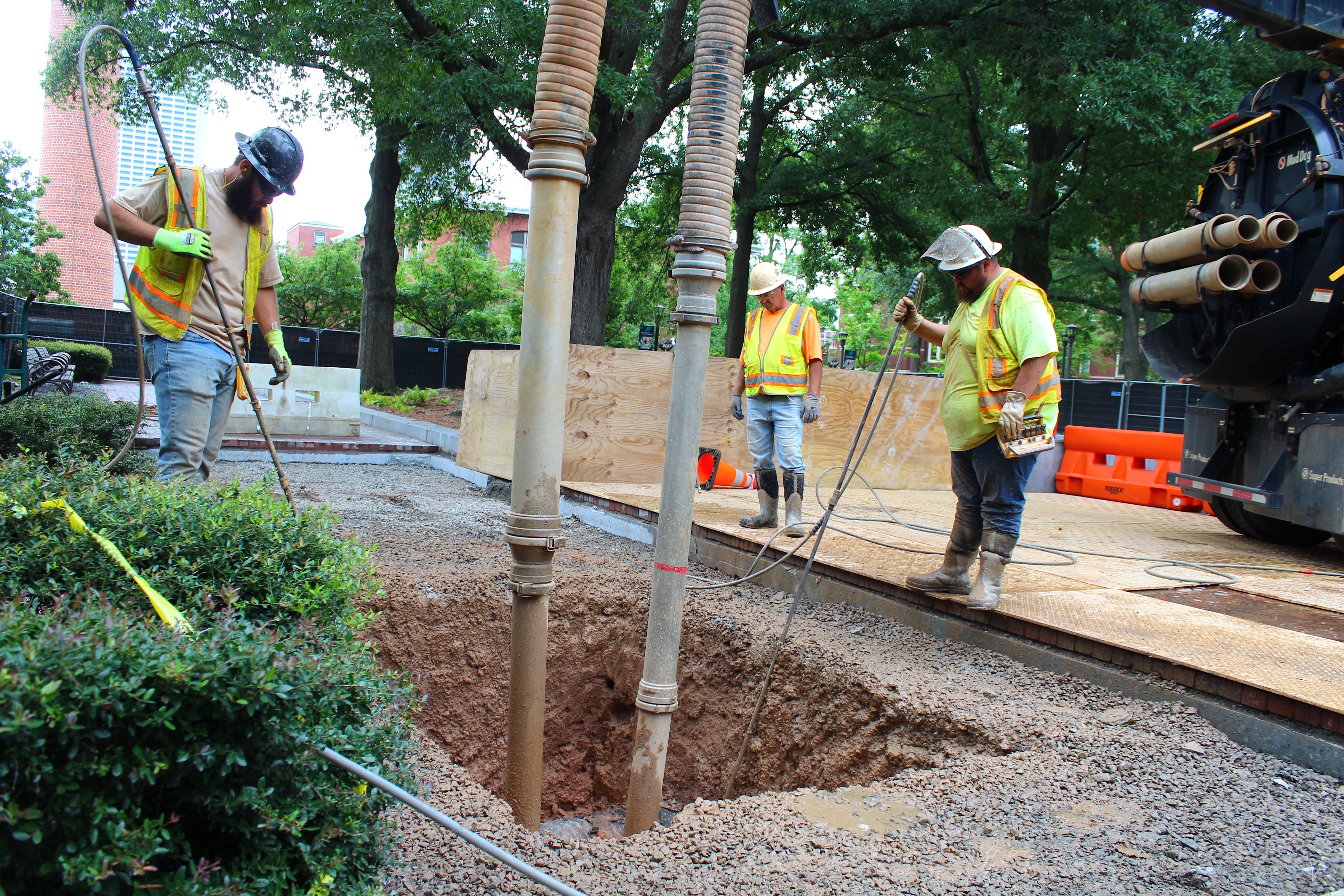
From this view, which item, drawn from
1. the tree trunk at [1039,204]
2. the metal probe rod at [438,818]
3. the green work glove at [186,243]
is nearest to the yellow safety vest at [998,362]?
the metal probe rod at [438,818]

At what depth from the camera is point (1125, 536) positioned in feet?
24.4

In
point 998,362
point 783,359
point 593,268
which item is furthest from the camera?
point 593,268

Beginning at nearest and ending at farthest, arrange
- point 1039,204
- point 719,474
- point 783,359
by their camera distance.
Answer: point 783,359, point 719,474, point 1039,204

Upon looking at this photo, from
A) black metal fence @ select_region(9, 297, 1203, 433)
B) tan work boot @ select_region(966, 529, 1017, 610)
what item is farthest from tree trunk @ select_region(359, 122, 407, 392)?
tan work boot @ select_region(966, 529, 1017, 610)

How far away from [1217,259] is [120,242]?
22.5 feet

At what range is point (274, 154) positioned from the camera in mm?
4180

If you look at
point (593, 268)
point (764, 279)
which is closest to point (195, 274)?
point (764, 279)

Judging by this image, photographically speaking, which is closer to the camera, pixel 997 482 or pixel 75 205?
pixel 997 482

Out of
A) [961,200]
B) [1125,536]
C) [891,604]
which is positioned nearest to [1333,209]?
[1125,536]

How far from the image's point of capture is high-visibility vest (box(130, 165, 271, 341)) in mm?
4113

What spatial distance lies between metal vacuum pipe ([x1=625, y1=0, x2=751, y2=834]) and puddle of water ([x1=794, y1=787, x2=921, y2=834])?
681 mm

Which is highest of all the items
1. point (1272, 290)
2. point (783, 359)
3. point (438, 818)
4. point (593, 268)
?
point (593, 268)

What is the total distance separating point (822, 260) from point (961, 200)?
18.1ft

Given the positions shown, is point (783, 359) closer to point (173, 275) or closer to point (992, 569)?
point (992, 569)
